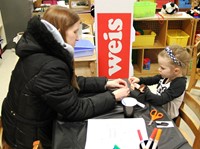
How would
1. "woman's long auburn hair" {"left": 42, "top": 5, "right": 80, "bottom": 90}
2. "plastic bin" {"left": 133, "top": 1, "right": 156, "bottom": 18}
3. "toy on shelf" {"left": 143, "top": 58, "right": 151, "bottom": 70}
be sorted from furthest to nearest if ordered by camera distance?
"toy on shelf" {"left": 143, "top": 58, "right": 151, "bottom": 70} < "plastic bin" {"left": 133, "top": 1, "right": 156, "bottom": 18} < "woman's long auburn hair" {"left": 42, "top": 5, "right": 80, "bottom": 90}

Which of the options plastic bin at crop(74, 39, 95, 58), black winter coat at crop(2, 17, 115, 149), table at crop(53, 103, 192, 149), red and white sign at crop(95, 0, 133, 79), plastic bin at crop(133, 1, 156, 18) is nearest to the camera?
table at crop(53, 103, 192, 149)

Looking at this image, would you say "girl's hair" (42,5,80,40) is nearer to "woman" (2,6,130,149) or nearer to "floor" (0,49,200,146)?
"woman" (2,6,130,149)

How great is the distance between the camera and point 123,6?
2014 mm

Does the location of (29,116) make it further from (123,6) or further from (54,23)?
(123,6)

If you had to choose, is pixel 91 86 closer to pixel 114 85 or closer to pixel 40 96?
pixel 114 85

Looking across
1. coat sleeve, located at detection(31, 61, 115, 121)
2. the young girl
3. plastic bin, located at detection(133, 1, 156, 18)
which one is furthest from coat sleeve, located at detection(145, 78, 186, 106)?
plastic bin, located at detection(133, 1, 156, 18)

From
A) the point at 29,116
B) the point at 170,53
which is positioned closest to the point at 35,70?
the point at 29,116

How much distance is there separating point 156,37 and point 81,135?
2700 millimetres

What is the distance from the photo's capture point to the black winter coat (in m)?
1.14

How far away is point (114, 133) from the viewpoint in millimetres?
1104

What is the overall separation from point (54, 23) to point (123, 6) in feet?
2.99

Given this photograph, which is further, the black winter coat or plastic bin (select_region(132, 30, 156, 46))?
Answer: plastic bin (select_region(132, 30, 156, 46))

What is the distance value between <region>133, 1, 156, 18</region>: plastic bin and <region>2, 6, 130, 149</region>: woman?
6.21 ft

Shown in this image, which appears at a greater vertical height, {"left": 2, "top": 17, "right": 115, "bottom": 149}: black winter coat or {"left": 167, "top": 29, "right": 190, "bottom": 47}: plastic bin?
{"left": 2, "top": 17, "right": 115, "bottom": 149}: black winter coat
